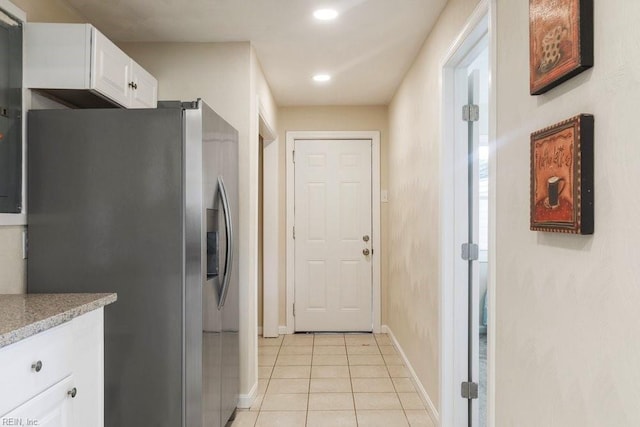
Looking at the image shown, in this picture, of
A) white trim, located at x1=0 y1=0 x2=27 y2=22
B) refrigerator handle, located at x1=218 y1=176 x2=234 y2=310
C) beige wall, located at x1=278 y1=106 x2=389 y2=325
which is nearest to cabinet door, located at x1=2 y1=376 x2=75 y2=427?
refrigerator handle, located at x1=218 y1=176 x2=234 y2=310

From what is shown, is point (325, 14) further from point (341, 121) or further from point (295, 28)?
point (341, 121)

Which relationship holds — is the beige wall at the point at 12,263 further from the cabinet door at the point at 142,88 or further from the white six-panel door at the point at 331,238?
the white six-panel door at the point at 331,238

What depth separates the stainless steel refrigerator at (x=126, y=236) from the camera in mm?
2121

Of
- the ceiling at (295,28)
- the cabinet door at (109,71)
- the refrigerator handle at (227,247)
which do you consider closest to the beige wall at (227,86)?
the ceiling at (295,28)

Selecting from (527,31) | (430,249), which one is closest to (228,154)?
(430,249)

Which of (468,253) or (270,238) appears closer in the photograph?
(468,253)

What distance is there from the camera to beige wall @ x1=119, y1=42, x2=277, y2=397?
3.14m

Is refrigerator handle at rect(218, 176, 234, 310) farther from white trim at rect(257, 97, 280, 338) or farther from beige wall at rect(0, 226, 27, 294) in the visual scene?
white trim at rect(257, 97, 280, 338)

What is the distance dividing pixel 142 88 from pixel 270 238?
2.36 metres

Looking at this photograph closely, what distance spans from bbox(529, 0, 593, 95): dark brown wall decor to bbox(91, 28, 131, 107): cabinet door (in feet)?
6.21

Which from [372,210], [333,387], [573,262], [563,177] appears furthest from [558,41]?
[372,210]

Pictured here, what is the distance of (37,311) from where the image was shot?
144 cm

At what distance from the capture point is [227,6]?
2.62 m

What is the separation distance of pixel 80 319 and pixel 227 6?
1885 mm
